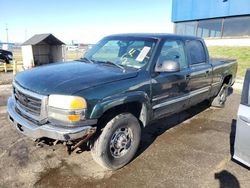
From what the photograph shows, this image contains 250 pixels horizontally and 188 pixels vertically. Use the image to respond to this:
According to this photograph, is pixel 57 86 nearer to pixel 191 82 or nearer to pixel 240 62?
pixel 191 82

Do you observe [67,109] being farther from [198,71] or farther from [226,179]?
[198,71]

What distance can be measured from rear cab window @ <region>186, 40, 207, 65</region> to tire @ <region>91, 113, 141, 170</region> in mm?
2086

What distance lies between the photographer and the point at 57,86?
288 cm

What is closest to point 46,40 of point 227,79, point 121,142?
point 227,79

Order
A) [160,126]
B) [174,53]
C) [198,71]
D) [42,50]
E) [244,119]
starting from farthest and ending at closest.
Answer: [42,50] < [160,126] < [198,71] < [174,53] < [244,119]

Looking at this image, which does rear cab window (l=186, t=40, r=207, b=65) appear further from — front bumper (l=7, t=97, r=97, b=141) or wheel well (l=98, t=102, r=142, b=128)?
front bumper (l=7, t=97, r=97, b=141)

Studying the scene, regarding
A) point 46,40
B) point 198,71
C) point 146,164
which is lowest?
point 146,164

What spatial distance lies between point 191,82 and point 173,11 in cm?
2161

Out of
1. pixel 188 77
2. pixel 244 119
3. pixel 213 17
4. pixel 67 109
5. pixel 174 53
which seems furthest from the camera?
pixel 213 17

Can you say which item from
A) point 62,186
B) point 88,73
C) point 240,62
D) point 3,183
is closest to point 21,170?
point 3,183

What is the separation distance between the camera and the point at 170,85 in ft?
13.0

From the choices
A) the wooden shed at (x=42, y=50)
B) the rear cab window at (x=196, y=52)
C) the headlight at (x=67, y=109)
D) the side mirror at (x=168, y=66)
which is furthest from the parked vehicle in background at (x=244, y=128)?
the wooden shed at (x=42, y=50)

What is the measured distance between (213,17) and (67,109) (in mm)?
20857

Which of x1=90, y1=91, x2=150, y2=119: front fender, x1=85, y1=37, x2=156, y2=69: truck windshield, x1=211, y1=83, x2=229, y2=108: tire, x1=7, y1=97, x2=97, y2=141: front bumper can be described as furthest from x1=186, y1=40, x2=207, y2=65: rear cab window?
x1=7, y1=97, x2=97, y2=141: front bumper
